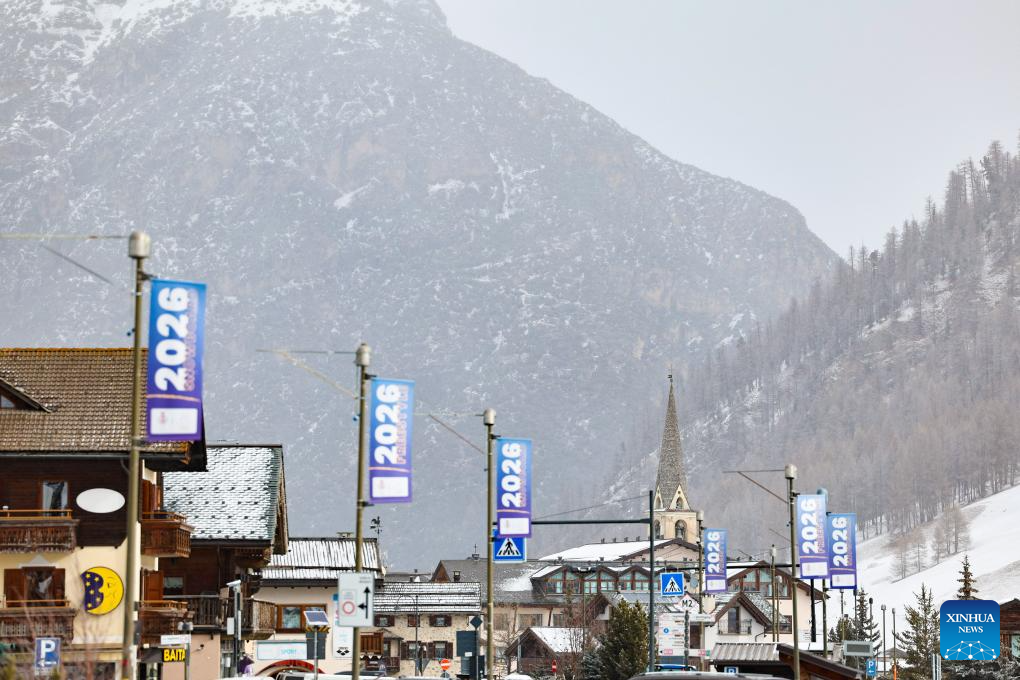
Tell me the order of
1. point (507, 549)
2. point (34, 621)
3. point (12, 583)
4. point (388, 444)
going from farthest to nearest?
point (507, 549), point (12, 583), point (34, 621), point (388, 444)

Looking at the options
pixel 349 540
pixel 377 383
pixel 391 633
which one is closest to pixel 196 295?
pixel 377 383

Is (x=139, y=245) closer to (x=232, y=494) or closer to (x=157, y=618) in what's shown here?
(x=157, y=618)

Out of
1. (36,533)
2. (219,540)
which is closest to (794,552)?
(219,540)

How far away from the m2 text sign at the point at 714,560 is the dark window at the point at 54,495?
34031 millimetres

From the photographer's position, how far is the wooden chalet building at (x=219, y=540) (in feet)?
205

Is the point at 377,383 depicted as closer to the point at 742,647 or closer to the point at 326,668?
the point at 742,647

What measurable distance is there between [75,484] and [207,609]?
1280 cm

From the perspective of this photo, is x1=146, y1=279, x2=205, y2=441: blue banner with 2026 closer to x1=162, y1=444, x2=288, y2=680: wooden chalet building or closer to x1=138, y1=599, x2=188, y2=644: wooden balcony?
x1=138, y1=599, x2=188, y2=644: wooden balcony

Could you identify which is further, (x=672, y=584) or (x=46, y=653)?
(x=672, y=584)

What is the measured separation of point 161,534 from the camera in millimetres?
53406

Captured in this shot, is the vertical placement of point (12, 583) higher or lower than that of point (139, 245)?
lower

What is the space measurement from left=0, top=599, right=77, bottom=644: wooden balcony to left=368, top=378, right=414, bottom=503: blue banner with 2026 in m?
15.4

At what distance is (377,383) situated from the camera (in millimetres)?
36750

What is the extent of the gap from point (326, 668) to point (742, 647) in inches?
1520
